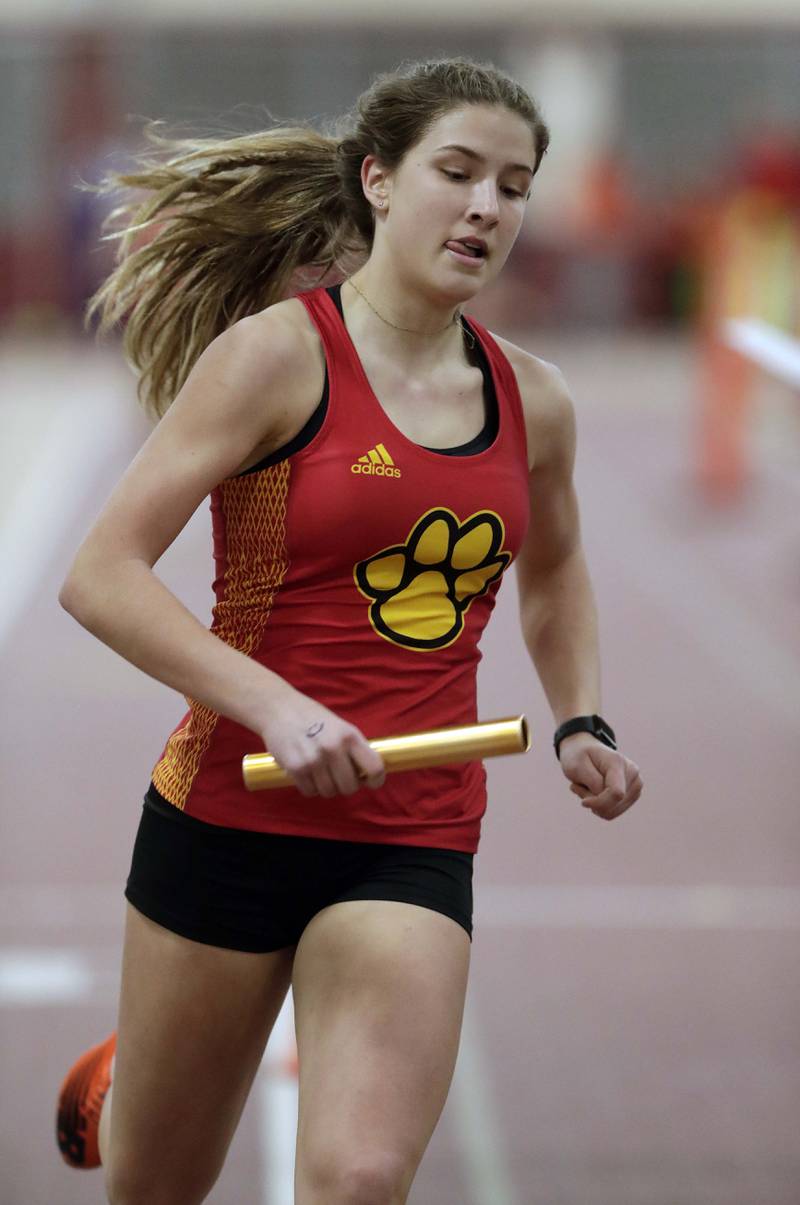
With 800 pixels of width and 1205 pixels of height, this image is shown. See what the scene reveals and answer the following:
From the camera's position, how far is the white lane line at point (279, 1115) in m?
4.11

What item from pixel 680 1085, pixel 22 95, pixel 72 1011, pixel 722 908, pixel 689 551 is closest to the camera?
pixel 680 1085

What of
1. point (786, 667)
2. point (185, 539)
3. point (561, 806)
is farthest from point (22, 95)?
point (561, 806)

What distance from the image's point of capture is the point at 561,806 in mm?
7191

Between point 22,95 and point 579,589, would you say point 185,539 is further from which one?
point 22,95

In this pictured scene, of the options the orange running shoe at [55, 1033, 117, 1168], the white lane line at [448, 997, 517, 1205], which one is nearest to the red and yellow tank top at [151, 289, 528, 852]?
the orange running shoe at [55, 1033, 117, 1168]

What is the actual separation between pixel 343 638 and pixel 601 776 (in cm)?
48

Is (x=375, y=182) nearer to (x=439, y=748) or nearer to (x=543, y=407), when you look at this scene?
(x=543, y=407)

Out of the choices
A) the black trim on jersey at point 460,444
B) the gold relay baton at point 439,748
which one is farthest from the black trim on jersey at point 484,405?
the gold relay baton at point 439,748

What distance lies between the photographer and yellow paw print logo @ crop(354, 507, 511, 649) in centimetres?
270

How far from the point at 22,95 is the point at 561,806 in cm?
2283

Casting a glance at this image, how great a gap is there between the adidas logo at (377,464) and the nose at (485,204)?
34 centimetres

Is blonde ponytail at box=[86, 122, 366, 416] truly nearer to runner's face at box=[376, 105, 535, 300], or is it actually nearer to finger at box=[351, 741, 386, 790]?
runner's face at box=[376, 105, 535, 300]

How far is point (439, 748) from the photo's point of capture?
241 cm

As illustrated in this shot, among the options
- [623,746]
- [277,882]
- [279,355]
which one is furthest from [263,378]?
[623,746]
